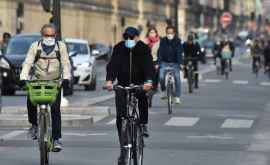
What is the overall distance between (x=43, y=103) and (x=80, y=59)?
2051 centimetres

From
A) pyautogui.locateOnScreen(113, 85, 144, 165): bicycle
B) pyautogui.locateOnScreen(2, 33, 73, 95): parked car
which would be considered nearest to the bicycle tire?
pyautogui.locateOnScreen(2, 33, 73, 95): parked car

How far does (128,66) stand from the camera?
12844 millimetres

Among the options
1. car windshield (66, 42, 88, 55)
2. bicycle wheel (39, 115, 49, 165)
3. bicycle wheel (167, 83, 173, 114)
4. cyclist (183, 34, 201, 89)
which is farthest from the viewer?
car windshield (66, 42, 88, 55)

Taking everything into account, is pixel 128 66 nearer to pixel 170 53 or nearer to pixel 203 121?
pixel 203 121

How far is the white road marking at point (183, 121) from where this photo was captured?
2044cm

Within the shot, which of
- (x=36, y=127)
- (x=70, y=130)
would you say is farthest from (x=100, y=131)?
(x=36, y=127)

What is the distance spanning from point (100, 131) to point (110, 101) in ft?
28.3

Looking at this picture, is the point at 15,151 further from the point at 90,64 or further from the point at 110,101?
the point at 90,64

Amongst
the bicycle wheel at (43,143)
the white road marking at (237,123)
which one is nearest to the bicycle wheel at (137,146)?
the bicycle wheel at (43,143)

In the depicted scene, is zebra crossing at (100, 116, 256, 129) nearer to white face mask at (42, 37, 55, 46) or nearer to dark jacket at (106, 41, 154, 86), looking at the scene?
white face mask at (42, 37, 55, 46)

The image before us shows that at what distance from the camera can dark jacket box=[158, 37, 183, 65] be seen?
23359 millimetres

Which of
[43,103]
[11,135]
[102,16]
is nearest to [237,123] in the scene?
[11,135]

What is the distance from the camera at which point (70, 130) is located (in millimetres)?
18766

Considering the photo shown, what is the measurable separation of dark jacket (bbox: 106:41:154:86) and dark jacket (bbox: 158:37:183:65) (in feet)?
34.3
